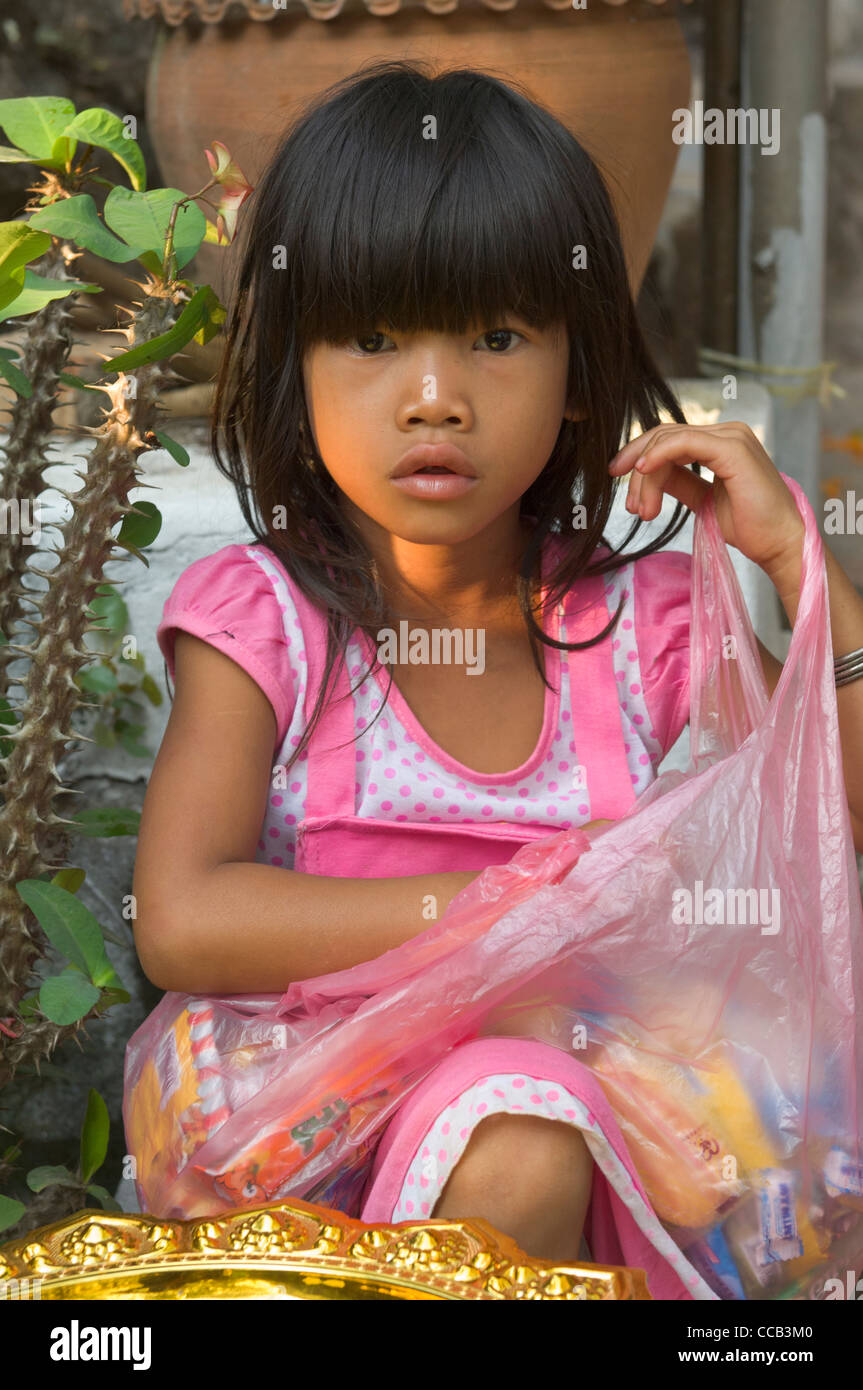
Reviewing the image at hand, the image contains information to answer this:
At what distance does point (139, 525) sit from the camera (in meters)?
1.27

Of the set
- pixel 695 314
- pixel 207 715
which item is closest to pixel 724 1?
pixel 695 314

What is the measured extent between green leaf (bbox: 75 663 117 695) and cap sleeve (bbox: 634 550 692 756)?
61 centimetres

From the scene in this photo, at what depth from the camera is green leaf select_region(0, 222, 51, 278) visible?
42.4 inches

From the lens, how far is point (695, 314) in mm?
3281

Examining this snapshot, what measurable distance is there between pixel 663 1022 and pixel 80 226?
73 centimetres

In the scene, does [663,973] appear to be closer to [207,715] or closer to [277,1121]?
[277,1121]

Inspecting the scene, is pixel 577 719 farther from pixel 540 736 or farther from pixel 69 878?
pixel 69 878

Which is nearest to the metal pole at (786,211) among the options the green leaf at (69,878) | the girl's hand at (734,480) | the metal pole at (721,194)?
the metal pole at (721,194)

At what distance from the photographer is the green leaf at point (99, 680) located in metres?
1.64

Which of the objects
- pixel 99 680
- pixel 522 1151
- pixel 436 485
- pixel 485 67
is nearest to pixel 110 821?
pixel 99 680

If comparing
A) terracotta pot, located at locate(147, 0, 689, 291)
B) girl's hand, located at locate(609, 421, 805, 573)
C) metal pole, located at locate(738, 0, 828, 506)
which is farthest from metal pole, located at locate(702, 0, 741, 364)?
girl's hand, located at locate(609, 421, 805, 573)

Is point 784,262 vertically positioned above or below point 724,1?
below
